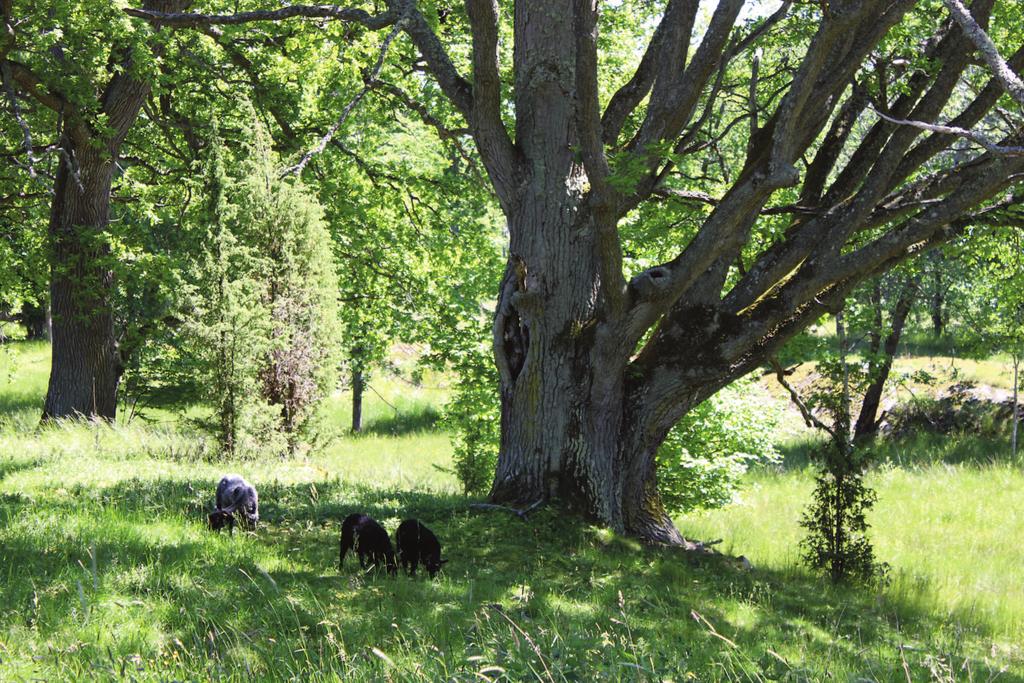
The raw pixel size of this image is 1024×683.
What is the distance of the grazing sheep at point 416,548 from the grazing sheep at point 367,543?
0.10 metres

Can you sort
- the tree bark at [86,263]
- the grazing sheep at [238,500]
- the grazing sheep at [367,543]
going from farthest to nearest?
the tree bark at [86,263] < the grazing sheep at [238,500] < the grazing sheep at [367,543]

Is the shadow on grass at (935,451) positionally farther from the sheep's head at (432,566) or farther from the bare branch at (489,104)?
the sheep's head at (432,566)

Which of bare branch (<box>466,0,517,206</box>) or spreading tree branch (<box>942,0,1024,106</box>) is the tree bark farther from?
spreading tree branch (<box>942,0,1024,106</box>)

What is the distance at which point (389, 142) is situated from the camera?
2525 cm

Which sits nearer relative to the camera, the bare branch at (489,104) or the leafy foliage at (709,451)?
the bare branch at (489,104)

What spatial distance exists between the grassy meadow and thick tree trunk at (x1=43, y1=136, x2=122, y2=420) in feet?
8.60

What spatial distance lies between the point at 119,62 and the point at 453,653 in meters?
13.5

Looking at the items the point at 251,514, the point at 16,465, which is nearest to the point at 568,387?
the point at 251,514

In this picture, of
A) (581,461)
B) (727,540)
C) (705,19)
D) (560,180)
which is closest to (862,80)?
(560,180)

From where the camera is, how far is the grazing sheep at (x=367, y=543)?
6.76 meters

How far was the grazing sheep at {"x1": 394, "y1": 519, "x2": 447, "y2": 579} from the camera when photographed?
270 inches

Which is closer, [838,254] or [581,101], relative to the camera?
[581,101]

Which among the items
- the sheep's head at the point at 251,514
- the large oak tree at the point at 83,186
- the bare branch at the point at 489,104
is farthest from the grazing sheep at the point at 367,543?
the large oak tree at the point at 83,186

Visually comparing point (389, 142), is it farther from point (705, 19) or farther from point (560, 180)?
point (560, 180)
